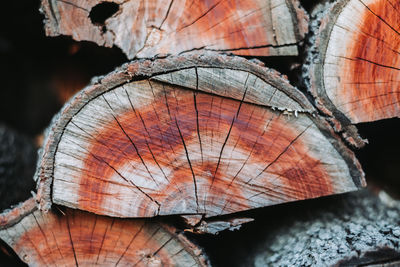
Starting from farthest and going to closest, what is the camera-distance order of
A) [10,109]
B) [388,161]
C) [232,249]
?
[10,109] → [388,161] → [232,249]

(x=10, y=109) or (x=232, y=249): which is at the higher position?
(x=10, y=109)

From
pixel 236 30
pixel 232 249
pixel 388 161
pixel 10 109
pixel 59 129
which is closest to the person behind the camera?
pixel 59 129

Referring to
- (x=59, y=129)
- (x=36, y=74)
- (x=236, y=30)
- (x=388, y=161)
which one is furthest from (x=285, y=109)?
(x=36, y=74)

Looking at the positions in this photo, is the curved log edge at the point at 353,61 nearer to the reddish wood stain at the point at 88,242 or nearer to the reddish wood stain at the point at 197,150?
the reddish wood stain at the point at 197,150

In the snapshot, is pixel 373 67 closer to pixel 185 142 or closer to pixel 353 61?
pixel 353 61

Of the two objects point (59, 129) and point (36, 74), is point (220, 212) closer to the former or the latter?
point (59, 129)

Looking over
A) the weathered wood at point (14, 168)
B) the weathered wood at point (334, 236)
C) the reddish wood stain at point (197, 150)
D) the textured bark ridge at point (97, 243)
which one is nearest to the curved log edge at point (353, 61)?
the reddish wood stain at point (197, 150)

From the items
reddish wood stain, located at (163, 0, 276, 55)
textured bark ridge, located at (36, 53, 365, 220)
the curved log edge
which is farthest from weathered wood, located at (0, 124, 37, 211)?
the curved log edge

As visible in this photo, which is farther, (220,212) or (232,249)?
(232,249)

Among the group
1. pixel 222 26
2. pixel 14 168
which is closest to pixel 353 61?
pixel 222 26
